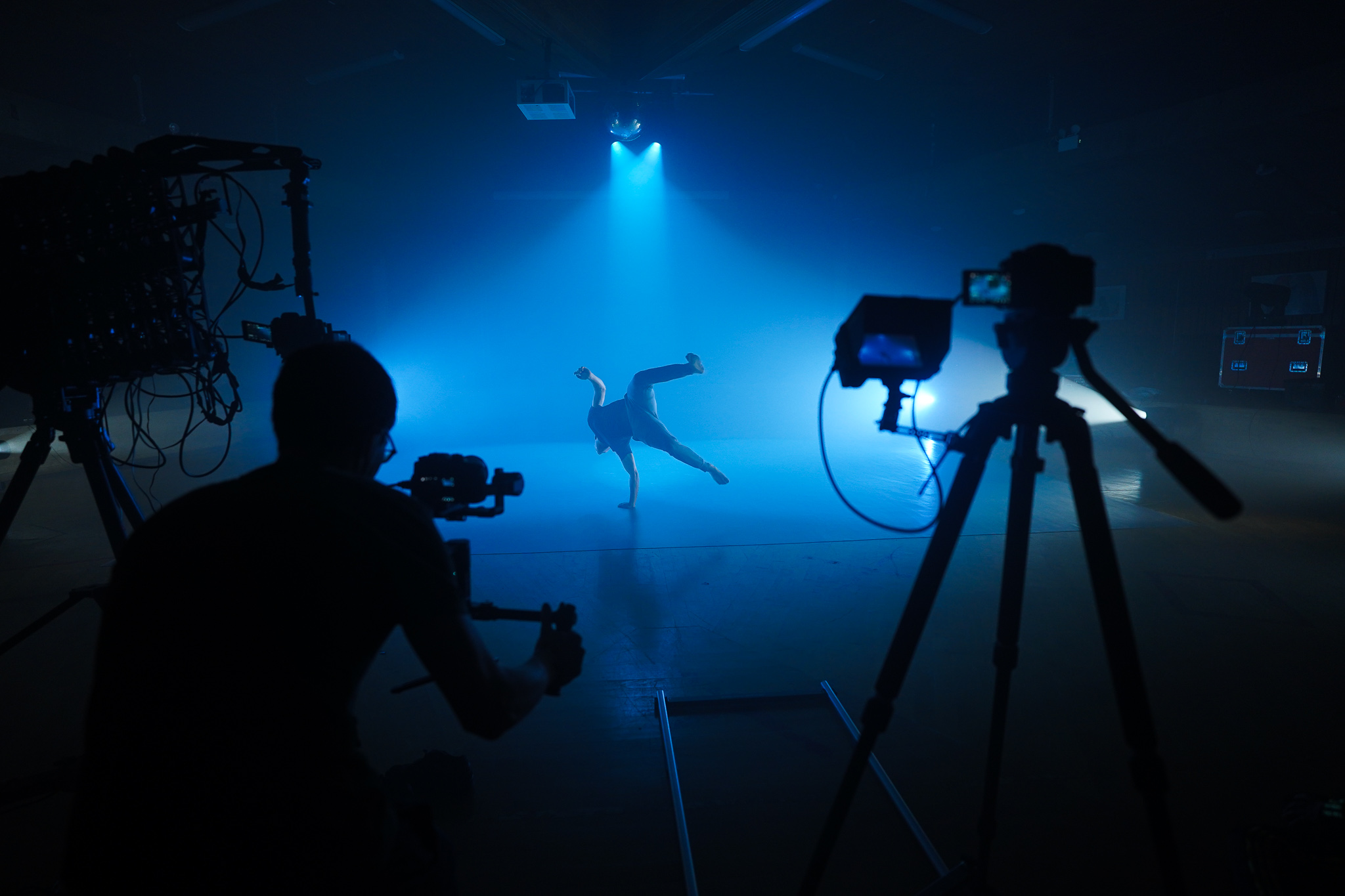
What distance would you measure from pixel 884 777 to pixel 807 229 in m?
9.75

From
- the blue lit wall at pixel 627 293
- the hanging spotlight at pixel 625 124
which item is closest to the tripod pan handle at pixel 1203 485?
the hanging spotlight at pixel 625 124

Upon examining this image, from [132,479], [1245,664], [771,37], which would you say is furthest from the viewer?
[132,479]

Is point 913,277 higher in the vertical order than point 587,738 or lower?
higher

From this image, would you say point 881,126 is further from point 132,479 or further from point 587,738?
point 132,479

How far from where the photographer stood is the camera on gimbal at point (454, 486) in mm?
1303

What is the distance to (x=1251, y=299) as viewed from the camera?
7688mm

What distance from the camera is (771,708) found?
91.0 inches

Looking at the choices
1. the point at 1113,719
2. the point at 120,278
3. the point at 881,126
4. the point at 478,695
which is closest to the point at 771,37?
the point at 881,126

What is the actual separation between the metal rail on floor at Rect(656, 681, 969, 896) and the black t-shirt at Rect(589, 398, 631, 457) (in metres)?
3.53

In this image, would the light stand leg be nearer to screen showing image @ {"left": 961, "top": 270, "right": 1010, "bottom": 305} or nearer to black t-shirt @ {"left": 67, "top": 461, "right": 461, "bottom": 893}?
black t-shirt @ {"left": 67, "top": 461, "right": 461, "bottom": 893}

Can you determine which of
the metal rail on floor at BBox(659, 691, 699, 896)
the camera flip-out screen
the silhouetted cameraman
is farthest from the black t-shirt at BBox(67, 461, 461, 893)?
the camera flip-out screen

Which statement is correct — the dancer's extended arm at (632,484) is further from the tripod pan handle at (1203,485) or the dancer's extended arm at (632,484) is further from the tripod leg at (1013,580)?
the tripod pan handle at (1203,485)

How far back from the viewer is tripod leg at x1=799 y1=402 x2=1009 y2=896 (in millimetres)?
1105

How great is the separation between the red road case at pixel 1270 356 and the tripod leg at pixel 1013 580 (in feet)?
28.0
